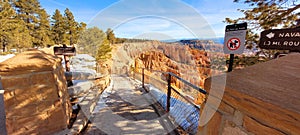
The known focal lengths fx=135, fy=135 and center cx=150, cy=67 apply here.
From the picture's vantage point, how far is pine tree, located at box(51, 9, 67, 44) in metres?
23.9

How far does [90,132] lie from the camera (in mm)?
1991

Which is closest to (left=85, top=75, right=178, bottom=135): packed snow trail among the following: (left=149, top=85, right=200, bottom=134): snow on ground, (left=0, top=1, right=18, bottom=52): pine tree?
(left=149, top=85, right=200, bottom=134): snow on ground

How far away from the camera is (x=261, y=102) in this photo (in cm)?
67

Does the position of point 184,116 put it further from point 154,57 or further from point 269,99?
point 154,57

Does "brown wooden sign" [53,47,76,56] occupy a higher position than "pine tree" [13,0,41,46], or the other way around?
"pine tree" [13,0,41,46]

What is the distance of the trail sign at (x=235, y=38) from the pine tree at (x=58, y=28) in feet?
90.7

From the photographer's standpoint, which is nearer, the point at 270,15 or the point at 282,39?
the point at 282,39

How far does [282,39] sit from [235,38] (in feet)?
1.53

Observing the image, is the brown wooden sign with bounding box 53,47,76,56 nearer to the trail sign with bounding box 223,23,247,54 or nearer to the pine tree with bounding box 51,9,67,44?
the trail sign with bounding box 223,23,247,54

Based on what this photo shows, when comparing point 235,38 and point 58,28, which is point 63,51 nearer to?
point 235,38

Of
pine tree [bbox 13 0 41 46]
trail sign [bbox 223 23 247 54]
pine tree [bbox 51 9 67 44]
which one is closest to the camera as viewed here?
trail sign [bbox 223 23 247 54]

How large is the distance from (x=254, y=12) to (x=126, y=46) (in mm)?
20100

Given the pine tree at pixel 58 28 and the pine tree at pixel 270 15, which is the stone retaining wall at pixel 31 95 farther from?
the pine tree at pixel 58 28

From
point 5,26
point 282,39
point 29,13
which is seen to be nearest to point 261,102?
point 282,39
